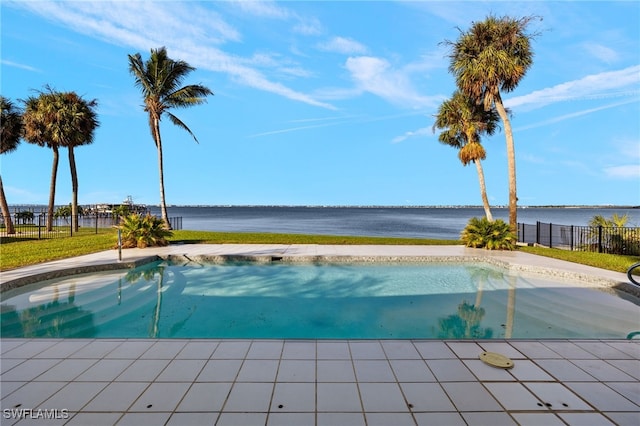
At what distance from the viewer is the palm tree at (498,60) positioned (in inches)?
496

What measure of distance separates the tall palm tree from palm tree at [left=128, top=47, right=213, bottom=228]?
177 inches

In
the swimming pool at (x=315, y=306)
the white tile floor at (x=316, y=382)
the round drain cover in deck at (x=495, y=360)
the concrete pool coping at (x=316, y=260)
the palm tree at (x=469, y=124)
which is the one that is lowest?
the swimming pool at (x=315, y=306)

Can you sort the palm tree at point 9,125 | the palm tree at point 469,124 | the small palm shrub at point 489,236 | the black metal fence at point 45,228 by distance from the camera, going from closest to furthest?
the small palm shrub at point 489,236, the palm tree at point 469,124, the black metal fence at point 45,228, the palm tree at point 9,125

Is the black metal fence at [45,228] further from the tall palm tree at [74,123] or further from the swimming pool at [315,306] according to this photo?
the swimming pool at [315,306]

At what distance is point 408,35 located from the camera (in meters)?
13.6

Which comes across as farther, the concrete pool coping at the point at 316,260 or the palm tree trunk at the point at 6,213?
the palm tree trunk at the point at 6,213

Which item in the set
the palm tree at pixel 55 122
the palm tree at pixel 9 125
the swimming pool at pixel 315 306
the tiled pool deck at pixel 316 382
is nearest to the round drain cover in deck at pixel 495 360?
the tiled pool deck at pixel 316 382

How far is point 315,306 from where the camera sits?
5773 millimetres

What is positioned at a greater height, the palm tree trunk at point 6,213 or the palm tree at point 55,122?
the palm tree at point 55,122

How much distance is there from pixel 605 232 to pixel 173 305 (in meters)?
14.9

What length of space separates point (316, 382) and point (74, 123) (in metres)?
21.8

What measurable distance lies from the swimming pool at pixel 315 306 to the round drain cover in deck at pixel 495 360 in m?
1.26

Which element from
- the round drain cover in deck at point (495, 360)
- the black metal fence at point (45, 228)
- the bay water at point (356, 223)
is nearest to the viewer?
the round drain cover in deck at point (495, 360)

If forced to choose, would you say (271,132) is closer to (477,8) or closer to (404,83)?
(404,83)
